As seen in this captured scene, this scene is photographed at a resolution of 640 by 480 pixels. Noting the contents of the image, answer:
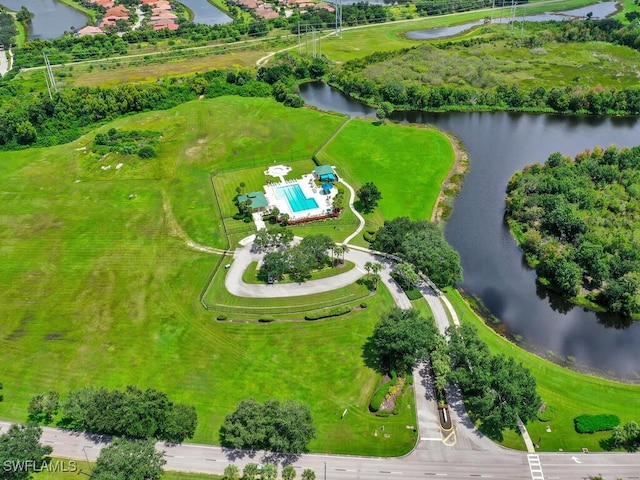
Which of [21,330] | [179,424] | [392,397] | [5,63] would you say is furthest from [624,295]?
[5,63]

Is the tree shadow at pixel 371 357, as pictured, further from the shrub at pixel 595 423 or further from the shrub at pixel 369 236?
the shrub at pixel 595 423

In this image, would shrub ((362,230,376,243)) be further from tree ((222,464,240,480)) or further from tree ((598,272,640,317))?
tree ((222,464,240,480))

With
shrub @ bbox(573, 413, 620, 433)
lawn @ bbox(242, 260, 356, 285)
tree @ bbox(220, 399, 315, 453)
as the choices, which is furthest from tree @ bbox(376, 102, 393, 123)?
tree @ bbox(220, 399, 315, 453)

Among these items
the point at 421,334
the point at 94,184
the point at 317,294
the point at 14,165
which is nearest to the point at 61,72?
the point at 14,165

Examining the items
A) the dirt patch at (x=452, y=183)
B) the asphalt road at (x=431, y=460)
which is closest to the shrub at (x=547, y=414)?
the asphalt road at (x=431, y=460)

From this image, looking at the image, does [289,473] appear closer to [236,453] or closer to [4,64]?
[236,453]

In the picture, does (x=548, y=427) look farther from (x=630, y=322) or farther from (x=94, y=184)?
(x=94, y=184)

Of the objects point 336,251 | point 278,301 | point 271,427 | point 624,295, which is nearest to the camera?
point 271,427
